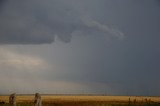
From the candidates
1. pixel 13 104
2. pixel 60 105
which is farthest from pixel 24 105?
pixel 13 104

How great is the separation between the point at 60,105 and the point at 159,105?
1443 cm

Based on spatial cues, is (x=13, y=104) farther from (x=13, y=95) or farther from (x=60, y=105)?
(x=60, y=105)

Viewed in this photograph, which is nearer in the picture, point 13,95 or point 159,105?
point 13,95

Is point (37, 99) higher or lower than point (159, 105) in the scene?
lower

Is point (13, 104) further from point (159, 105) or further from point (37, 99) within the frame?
point (159, 105)

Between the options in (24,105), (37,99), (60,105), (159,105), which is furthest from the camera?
(60,105)

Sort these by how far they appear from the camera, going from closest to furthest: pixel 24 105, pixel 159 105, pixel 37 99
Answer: pixel 37 99 → pixel 159 105 → pixel 24 105

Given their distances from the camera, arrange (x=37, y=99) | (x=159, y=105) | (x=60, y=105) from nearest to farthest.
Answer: (x=37, y=99), (x=159, y=105), (x=60, y=105)

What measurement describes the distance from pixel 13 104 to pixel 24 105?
12.1 m

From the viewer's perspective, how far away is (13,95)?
80.0 ft

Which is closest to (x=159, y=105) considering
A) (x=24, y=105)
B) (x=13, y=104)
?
(x=24, y=105)

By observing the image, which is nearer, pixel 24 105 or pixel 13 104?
pixel 13 104

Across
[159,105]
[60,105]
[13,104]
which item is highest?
[60,105]

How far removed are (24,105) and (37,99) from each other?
12896 mm
